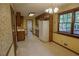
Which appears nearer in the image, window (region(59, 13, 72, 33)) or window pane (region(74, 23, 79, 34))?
window pane (region(74, 23, 79, 34))

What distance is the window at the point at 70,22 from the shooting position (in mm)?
4136

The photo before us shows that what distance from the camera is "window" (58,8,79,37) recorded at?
4.14 meters

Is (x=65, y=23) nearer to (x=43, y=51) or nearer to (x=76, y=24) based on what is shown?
(x=76, y=24)

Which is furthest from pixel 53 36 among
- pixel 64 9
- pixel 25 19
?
pixel 25 19

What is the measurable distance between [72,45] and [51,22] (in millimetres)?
2499

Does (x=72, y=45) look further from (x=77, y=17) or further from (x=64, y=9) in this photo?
(x=64, y=9)

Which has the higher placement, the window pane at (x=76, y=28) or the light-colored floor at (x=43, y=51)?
the window pane at (x=76, y=28)

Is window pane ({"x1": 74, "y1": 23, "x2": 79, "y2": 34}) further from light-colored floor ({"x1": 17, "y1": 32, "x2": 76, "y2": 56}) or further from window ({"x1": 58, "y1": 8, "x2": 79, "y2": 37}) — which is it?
light-colored floor ({"x1": 17, "y1": 32, "x2": 76, "y2": 56})

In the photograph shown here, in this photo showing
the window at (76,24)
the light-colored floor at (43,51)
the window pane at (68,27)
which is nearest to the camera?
the light-colored floor at (43,51)

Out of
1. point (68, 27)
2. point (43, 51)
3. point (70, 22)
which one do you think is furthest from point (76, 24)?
point (43, 51)

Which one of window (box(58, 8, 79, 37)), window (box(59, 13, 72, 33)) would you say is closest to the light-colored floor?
window (box(58, 8, 79, 37))

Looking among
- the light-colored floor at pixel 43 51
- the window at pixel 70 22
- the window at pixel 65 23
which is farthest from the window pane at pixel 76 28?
the light-colored floor at pixel 43 51

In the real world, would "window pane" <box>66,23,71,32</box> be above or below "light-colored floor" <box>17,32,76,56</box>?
above

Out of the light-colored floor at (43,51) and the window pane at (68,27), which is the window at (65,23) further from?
the light-colored floor at (43,51)
